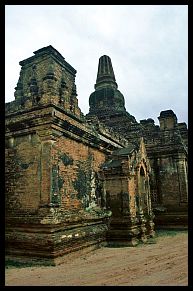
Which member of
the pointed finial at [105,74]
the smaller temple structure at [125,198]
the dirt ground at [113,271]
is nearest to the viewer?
the dirt ground at [113,271]

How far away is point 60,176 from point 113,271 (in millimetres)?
3739

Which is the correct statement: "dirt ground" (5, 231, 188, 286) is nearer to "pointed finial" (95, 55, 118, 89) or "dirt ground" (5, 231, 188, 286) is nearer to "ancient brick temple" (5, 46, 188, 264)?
"ancient brick temple" (5, 46, 188, 264)

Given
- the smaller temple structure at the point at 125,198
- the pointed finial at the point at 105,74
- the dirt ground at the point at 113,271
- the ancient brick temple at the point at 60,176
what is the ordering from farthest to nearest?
1. the pointed finial at the point at 105,74
2. the smaller temple structure at the point at 125,198
3. the ancient brick temple at the point at 60,176
4. the dirt ground at the point at 113,271

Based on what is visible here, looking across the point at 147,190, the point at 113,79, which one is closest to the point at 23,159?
the point at 147,190

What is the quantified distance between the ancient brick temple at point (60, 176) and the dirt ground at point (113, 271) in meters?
0.77

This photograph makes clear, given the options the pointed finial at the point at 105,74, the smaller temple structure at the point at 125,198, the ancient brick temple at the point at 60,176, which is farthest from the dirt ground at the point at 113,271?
the pointed finial at the point at 105,74

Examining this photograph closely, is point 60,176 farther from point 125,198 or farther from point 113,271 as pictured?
point 125,198

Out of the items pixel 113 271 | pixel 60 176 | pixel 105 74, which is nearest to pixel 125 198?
pixel 60 176

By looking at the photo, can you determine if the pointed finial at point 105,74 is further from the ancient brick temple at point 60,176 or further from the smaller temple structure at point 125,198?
the smaller temple structure at point 125,198

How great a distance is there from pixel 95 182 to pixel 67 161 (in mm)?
2611

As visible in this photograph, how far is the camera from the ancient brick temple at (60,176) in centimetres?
891

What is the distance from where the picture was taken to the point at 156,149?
19281 millimetres

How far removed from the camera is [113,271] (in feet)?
23.8

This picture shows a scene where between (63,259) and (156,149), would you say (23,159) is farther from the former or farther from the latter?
(156,149)
